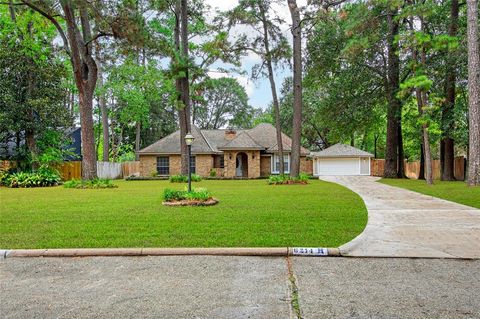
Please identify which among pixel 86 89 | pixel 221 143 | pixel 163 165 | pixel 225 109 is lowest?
pixel 163 165

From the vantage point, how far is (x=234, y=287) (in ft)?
11.8

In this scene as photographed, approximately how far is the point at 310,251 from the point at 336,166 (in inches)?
1025

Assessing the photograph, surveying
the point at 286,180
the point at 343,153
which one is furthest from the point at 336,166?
the point at 286,180

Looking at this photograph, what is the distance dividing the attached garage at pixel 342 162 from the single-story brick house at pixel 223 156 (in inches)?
65.0

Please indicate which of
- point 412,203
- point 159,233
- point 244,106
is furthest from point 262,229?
point 244,106

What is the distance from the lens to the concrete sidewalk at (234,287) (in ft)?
9.83

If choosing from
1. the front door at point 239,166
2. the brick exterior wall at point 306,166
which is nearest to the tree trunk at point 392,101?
the brick exterior wall at point 306,166

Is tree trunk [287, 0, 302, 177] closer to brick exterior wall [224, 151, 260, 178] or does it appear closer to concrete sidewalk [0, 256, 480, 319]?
brick exterior wall [224, 151, 260, 178]

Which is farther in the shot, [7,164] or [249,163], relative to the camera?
[249,163]

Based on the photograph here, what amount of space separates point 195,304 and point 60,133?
20.8 metres

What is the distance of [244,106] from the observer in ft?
158

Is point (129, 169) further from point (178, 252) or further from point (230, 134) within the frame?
point (178, 252)

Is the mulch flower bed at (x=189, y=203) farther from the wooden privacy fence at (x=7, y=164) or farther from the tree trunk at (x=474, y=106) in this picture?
the wooden privacy fence at (x=7, y=164)

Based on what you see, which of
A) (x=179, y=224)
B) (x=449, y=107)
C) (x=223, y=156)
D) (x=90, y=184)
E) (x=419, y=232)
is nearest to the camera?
(x=419, y=232)
